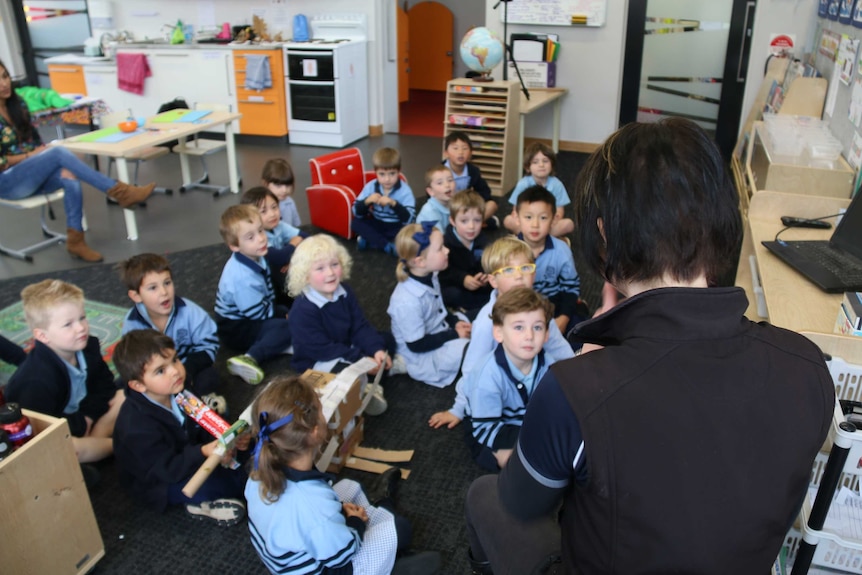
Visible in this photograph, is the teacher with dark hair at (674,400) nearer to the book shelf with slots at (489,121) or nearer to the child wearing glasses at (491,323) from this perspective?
the child wearing glasses at (491,323)

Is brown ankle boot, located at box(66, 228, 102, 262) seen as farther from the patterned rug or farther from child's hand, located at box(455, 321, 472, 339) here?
child's hand, located at box(455, 321, 472, 339)

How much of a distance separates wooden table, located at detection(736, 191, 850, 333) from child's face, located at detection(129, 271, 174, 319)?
2.16 metres

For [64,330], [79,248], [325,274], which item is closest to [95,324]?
[79,248]

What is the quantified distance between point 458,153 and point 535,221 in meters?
1.46

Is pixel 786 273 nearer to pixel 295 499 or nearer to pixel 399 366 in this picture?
pixel 399 366

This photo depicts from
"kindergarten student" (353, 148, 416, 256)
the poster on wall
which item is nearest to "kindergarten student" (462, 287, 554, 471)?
"kindergarten student" (353, 148, 416, 256)

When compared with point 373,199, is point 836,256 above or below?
above

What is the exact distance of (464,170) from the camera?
467cm

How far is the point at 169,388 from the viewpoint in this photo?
2152mm

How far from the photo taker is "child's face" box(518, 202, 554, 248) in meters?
3.22

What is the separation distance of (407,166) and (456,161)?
1.94 metres

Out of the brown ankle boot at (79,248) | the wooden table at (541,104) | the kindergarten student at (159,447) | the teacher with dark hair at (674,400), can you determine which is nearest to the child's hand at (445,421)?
the kindergarten student at (159,447)

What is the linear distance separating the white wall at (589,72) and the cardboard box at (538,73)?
111 mm

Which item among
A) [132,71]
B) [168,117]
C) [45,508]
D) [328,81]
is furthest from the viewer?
[132,71]
